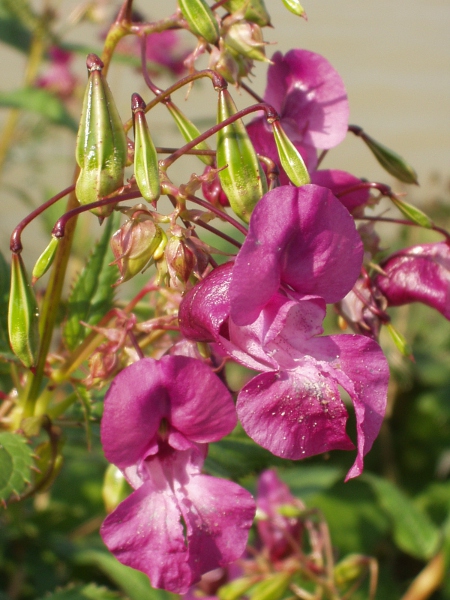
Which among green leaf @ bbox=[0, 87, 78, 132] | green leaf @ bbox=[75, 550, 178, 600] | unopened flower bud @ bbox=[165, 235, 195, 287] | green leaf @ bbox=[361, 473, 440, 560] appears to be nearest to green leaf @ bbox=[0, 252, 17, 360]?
unopened flower bud @ bbox=[165, 235, 195, 287]

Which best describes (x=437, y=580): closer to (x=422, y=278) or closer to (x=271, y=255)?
(x=422, y=278)

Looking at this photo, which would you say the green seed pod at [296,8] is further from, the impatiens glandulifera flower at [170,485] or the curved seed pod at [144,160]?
the impatiens glandulifera flower at [170,485]

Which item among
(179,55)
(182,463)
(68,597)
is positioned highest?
(182,463)

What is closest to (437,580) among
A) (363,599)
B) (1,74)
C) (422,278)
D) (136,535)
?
(363,599)

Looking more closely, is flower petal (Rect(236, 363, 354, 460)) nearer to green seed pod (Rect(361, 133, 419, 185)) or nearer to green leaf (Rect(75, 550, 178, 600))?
green seed pod (Rect(361, 133, 419, 185))

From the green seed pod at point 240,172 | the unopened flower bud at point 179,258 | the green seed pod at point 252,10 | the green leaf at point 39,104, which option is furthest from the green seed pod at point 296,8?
the green leaf at point 39,104

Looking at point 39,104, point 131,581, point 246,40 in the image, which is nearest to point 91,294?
point 246,40

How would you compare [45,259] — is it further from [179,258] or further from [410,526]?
[410,526]
